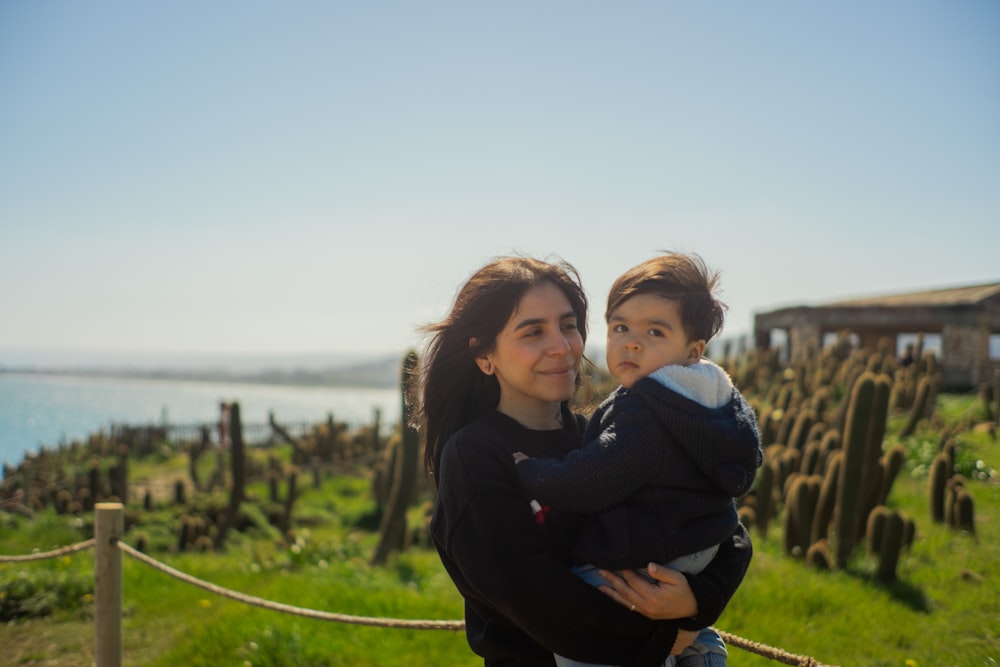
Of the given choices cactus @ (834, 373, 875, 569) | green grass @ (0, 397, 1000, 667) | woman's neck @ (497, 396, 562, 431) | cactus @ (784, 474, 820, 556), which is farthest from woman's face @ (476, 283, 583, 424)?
cactus @ (784, 474, 820, 556)

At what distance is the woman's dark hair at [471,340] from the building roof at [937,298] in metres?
20.9

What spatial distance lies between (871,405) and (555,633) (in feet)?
19.6

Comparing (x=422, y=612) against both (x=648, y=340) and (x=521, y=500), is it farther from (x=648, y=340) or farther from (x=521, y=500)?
(x=648, y=340)

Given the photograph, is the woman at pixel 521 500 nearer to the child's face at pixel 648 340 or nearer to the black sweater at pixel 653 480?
the black sweater at pixel 653 480

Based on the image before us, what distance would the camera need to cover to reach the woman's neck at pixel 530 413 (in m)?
2.46

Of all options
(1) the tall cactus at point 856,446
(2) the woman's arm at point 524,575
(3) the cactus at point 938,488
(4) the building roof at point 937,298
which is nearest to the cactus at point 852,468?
(1) the tall cactus at point 856,446

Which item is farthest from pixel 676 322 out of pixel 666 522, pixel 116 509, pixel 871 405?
pixel 871 405

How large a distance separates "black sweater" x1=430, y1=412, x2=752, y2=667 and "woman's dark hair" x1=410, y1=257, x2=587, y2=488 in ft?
1.02

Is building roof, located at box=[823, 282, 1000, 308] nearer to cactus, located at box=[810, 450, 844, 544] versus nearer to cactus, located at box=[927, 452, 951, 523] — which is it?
cactus, located at box=[927, 452, 951, 523]

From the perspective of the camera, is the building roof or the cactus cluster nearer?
the cactus cluster

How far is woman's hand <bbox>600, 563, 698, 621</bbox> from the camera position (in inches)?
78.5

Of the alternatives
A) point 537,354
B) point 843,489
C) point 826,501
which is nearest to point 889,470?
point 826,501

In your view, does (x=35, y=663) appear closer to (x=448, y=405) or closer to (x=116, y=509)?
(x=116, y=509)

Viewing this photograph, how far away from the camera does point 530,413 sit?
2469mm
